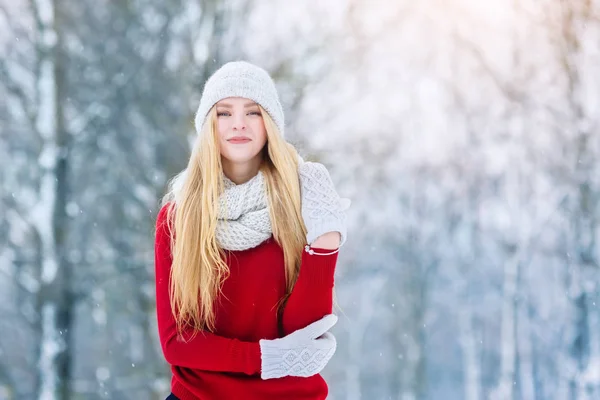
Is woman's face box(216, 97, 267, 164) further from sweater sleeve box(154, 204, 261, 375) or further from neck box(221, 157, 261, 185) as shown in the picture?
sweater sleeve box(154, 204, 261, 375)

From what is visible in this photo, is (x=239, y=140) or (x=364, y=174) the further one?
(x=364, y=174)

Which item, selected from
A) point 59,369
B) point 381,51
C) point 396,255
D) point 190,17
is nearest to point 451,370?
point 396,255

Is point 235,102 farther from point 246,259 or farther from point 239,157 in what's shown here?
point 246,259

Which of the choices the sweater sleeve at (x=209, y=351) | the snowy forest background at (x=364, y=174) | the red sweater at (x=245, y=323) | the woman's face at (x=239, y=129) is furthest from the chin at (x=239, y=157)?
the snowy forest background at (x=364, y=174)

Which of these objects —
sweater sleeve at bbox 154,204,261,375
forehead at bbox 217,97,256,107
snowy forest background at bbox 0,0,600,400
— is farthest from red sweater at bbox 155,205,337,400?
snowy forest background at bbox 0,0,600,400

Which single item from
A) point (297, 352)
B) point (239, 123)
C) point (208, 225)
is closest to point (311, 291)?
point (297, 352)

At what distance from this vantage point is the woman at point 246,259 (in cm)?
101

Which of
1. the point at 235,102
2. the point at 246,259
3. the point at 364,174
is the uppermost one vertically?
the point at 364,174

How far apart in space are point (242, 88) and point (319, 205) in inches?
10.1

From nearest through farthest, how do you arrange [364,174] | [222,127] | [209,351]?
1. [209,351]
2. [222,127]
3. [364,174]

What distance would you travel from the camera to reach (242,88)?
3.59ft

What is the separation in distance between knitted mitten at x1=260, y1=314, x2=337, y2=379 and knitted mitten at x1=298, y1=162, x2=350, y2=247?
0.49ft

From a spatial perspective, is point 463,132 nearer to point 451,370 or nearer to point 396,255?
point 396,255

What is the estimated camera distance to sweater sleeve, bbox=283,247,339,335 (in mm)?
1013
